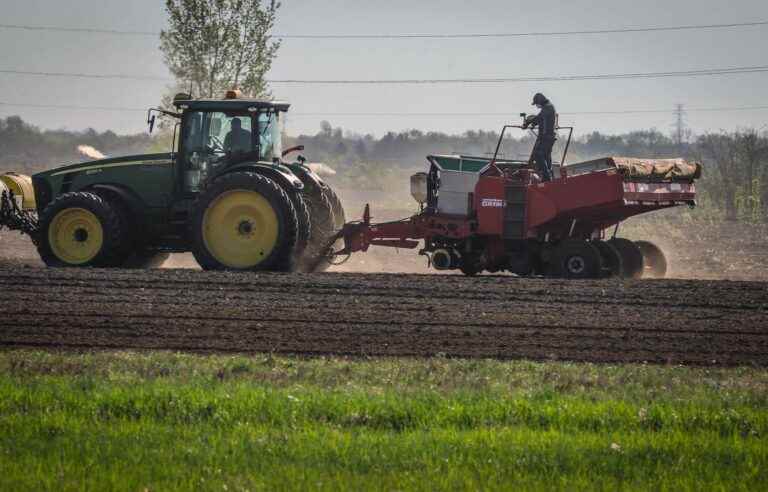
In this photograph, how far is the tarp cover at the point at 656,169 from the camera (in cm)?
1711

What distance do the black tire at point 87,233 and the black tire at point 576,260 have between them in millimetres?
6809

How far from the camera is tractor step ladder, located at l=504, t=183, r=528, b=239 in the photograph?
17.5 m

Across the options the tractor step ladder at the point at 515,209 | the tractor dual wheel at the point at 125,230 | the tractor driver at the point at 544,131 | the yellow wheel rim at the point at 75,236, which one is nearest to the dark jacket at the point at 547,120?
the tractor driver at the point at 544,131

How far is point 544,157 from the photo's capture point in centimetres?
1789

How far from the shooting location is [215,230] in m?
17.5

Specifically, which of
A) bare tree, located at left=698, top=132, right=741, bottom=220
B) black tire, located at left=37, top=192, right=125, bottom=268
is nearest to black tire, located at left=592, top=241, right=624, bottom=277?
black tire, located at left=37, top=192, right=125, bottom=268

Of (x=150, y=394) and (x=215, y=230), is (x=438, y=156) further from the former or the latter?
(x=150, y=394)

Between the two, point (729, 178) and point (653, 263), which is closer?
point (653, 263)

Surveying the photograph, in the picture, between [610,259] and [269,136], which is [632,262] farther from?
[269,136]

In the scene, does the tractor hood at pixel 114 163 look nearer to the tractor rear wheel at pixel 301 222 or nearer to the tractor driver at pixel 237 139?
the tractor driver at pixel 237 139

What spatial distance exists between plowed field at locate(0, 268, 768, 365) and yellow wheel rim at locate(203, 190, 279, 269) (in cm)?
94

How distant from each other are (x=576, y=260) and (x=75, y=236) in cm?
792

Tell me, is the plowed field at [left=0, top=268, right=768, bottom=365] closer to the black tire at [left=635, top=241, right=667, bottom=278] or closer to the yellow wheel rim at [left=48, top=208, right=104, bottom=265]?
the yellow wheel rim at [left=48, top=208, right=104, bottom=265]

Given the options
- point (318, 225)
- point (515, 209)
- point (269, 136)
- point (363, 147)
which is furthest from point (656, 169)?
point (363, 147)
